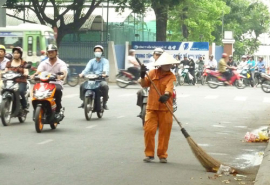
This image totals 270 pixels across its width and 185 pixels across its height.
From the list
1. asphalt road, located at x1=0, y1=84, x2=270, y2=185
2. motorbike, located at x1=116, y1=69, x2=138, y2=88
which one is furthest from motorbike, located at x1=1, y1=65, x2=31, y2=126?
motorbike, located at x1=116, y1=69, x2=138, y2=88

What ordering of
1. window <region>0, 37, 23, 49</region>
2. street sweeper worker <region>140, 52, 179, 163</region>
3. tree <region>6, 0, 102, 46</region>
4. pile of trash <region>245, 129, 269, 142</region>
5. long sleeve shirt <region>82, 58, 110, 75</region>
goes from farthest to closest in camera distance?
tree <region>6, 0, 102, 46</region>, window <region>0, 37, 23, 49</region>, long sleeve shirt <region>82, 58, 110, 75</region>, pile of trash <region>245, 129, 269, 142</region>, street sweeper worker <region>140, 52, 179, 163</region>

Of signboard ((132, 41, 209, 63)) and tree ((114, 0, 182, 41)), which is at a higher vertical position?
tree ((114, 0, 182, 41))

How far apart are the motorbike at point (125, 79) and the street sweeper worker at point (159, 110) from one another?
22396 millimetres

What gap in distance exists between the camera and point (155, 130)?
9.95 m

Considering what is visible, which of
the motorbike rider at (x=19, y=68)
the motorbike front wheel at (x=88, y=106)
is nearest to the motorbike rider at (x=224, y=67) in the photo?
the motorbike front wheel at (x=88, y=106)

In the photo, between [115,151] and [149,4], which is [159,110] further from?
[149,4]

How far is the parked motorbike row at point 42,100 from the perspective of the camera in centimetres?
1343

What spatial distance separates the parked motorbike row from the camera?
44.1 feet

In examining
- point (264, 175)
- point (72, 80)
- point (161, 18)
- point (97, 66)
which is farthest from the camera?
point (161, 18)

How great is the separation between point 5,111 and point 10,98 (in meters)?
0.33

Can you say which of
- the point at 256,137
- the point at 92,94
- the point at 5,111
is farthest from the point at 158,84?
the point at 92,94

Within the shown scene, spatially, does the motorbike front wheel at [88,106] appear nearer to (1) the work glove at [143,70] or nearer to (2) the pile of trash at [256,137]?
(2) the pile of trash at [256,137]

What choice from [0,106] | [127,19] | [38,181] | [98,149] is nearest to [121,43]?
[127,19]

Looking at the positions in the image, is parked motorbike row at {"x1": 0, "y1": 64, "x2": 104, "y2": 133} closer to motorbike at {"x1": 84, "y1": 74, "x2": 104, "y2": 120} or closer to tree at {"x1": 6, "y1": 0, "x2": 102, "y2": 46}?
motorbike at {"x1": 84, "y1": 74, "x2": 104, "y2": 120}
